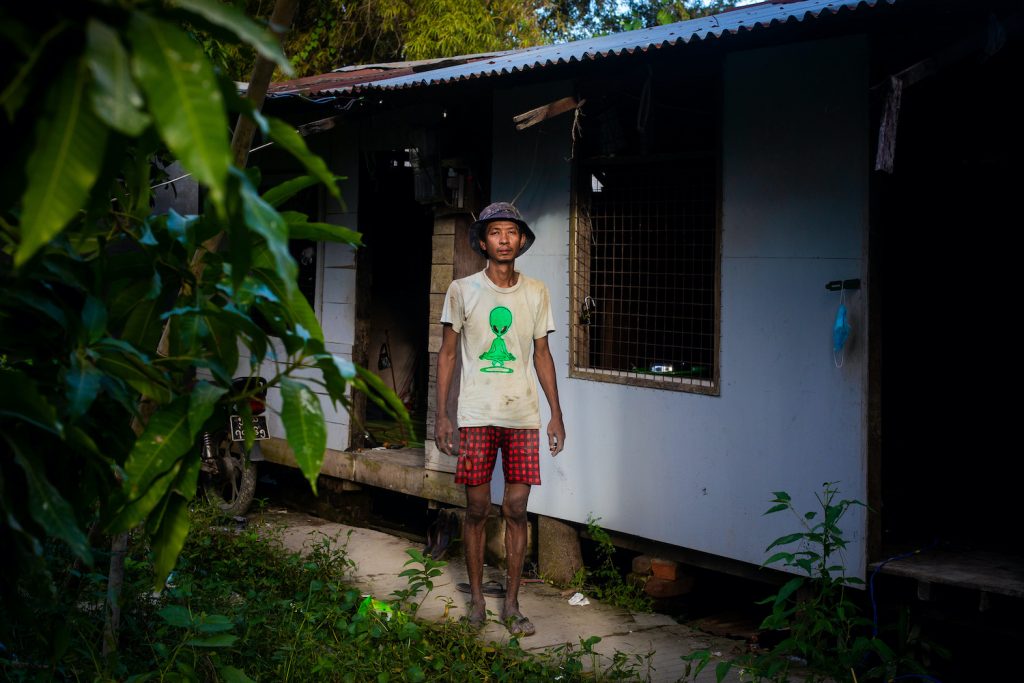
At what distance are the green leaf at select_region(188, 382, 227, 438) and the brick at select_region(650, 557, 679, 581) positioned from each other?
4789 millimetres

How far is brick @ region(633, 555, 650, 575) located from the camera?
6039mm

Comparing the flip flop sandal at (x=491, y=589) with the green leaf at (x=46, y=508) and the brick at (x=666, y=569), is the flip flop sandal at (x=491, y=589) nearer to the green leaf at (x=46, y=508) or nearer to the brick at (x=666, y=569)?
the brick at (x=666, y=569)

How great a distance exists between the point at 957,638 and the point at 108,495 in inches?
185

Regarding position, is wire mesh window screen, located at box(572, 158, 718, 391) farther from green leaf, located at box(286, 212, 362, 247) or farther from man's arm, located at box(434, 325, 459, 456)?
green leaf, located at box(286, 212, 362, 247)

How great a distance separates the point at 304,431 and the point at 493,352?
3872 millimetres

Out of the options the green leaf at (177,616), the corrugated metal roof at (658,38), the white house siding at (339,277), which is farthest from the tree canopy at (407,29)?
the green leaf at (177,616)

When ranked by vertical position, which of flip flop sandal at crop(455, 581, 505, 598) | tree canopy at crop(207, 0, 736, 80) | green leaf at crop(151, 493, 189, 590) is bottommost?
flip flop sandal at crop(455, 581, 505, 598)

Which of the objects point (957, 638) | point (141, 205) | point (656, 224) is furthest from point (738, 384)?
point (141, 205)

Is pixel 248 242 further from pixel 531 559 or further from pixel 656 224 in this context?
pixel 531 559

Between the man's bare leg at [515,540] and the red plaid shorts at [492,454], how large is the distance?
70 mm

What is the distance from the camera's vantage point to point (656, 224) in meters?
6.01

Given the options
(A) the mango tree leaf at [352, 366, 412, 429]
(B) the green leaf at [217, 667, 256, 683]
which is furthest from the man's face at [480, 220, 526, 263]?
(A) the mango tree leaf at [352, 366, 412, 429]

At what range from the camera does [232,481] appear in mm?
8445

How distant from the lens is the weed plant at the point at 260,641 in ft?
12.1
